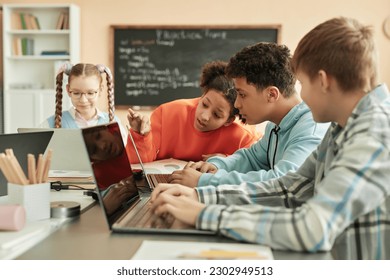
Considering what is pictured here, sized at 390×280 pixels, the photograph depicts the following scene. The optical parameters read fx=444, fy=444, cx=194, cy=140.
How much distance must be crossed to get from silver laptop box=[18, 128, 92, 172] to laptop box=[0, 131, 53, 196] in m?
0.28

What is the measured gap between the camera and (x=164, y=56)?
13.9 ft

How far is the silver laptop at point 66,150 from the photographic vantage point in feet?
4.82

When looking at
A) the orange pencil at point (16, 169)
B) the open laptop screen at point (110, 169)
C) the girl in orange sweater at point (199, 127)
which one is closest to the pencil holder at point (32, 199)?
the orange pencil at point (16, 169)

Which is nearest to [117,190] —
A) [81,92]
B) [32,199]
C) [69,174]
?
[32,199]

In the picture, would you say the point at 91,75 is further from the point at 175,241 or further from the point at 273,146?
the point at 175,241

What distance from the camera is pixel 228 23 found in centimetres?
417

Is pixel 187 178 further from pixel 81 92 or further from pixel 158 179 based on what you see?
pixel 81 92

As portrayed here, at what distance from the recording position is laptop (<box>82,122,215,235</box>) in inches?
33.5

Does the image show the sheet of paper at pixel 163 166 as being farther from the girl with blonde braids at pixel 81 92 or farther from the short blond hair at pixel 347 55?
the short blond hair at pixel 347 55

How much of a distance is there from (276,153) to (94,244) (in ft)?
2.97

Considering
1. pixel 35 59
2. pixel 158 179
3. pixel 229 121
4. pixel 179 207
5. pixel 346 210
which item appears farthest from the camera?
pixel 35 59

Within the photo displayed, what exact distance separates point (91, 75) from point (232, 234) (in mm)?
1636

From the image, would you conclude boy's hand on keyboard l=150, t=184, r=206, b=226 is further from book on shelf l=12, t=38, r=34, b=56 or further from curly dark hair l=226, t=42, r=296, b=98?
book on shelf l=12, t=38, r=34, b=56
